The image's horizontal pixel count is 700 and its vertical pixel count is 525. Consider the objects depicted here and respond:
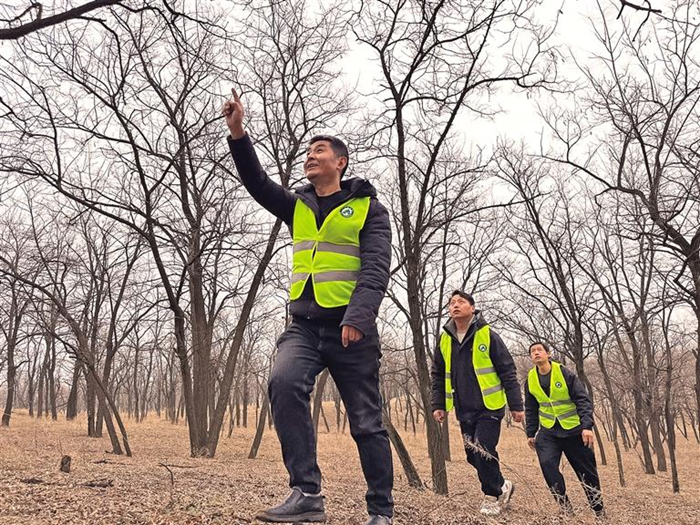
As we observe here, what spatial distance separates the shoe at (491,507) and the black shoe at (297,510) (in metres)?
2.91

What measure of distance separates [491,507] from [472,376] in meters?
1.31

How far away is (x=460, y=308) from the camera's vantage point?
20.8 ft

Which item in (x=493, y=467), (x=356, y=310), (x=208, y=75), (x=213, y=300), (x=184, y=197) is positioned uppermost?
(x=208, y=75)

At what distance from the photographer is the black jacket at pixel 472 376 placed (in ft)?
20.2

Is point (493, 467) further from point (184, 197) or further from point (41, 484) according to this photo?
point (184, 197)

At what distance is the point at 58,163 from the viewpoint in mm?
10508

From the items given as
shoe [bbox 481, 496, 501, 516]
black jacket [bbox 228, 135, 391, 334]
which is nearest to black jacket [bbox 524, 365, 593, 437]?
shoe [bbox 481, 496, 501, 516]

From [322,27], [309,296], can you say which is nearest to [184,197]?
[322,27]

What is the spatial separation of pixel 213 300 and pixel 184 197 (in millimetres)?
5965

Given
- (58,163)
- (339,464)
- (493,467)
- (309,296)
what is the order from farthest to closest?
(339,464) → (58,163) → (493,467) → (309,296)

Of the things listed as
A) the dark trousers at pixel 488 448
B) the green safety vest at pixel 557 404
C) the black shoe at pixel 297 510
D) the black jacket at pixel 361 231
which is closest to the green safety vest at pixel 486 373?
the dark trousers at pixel 488 448

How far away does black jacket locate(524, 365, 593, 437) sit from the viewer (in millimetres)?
6918

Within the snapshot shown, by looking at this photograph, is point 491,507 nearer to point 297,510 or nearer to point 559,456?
point 559,456

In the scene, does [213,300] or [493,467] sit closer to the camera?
[493,467]
